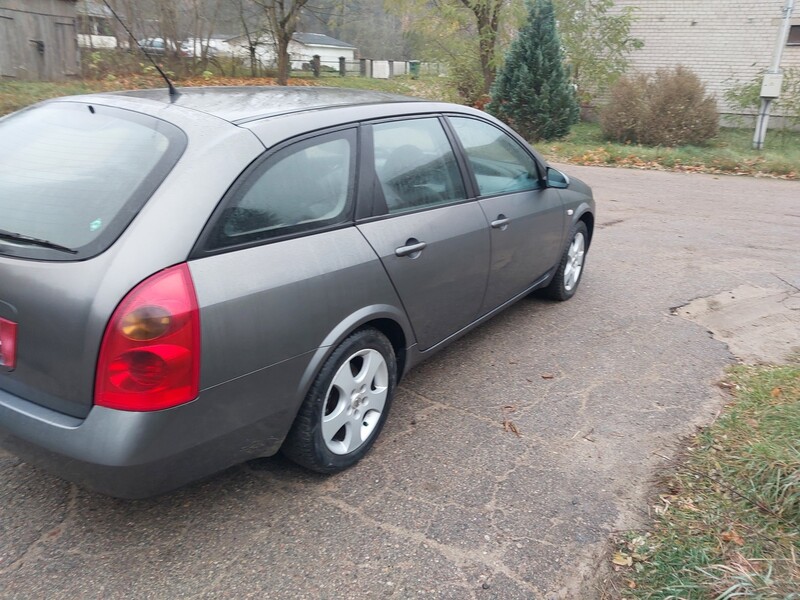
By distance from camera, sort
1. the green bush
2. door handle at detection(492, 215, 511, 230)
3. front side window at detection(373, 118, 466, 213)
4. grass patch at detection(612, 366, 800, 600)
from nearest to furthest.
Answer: grass patch at detection(612, 366, 800, 600), front side window at detection(373, 118, 466, 213), door handle at detection(492, 215, 511, 230), the green bush

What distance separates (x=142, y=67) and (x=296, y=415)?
63.9ft

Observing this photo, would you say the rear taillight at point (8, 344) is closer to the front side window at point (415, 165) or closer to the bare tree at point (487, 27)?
the front side window at point (415, 165)

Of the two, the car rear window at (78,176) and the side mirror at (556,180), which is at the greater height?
the car rear window at (78,176)

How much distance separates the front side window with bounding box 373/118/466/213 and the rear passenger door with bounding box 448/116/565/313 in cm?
21

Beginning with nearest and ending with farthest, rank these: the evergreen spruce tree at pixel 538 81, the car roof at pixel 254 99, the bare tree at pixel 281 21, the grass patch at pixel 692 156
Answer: the car roof at pixel 254 99, the grass patch at pixel 692 156, the evergreen spruce tree at pixel 538 81, the bare tree at pixel 281 21

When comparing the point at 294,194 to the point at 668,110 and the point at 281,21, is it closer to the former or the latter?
the point at 668,110

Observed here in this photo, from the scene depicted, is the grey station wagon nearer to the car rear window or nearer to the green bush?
the car rear window

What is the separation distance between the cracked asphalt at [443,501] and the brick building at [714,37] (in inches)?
667

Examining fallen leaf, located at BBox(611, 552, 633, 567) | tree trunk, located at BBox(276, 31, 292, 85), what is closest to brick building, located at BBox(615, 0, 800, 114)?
tree trunk, located at BBox(276, 31, 292, 85)

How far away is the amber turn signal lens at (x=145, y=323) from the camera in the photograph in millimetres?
2217

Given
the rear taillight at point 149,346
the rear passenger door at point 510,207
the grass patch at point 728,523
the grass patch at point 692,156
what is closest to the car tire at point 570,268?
the rear passenger door at point 510,207

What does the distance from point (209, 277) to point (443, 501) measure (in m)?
1.39

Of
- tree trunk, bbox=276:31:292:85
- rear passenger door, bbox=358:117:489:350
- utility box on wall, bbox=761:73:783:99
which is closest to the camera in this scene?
rear passenger door, bbox=358:117:489:350

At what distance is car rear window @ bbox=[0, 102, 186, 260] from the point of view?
7.82 feet
